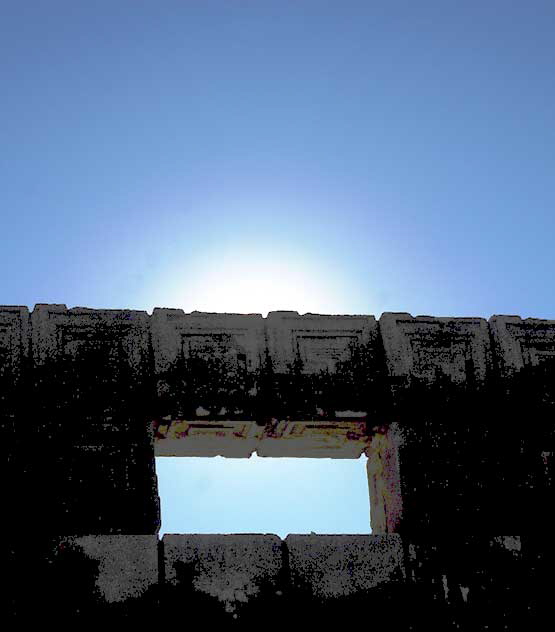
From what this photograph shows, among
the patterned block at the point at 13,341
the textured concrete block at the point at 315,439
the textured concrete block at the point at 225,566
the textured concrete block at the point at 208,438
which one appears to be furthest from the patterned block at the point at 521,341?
the patterned block at the point at 13,341

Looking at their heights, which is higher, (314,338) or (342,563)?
(314,338)

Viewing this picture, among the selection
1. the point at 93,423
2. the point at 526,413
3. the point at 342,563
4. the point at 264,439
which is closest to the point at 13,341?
the point at 93,423

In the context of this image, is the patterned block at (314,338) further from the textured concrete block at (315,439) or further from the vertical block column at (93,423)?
the vertical block column at (93,423)

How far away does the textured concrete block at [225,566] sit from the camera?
353 centimetres

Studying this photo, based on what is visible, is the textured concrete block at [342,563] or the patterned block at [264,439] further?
the patterned block at [264,439]

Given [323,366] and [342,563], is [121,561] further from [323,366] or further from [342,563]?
[323,366]

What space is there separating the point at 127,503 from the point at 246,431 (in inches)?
27.3

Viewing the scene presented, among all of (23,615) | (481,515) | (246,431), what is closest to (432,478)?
(481,515)

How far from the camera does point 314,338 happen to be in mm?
4238

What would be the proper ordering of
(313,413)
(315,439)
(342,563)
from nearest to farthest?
1. (342,563)
2. (313,413)
3. (315,439)

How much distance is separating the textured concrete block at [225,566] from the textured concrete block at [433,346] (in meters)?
1.09

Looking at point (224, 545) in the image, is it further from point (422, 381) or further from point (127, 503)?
point (422, 381)

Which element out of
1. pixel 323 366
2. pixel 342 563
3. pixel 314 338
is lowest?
pixel 342 563

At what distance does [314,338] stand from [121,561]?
1379 millimetres
